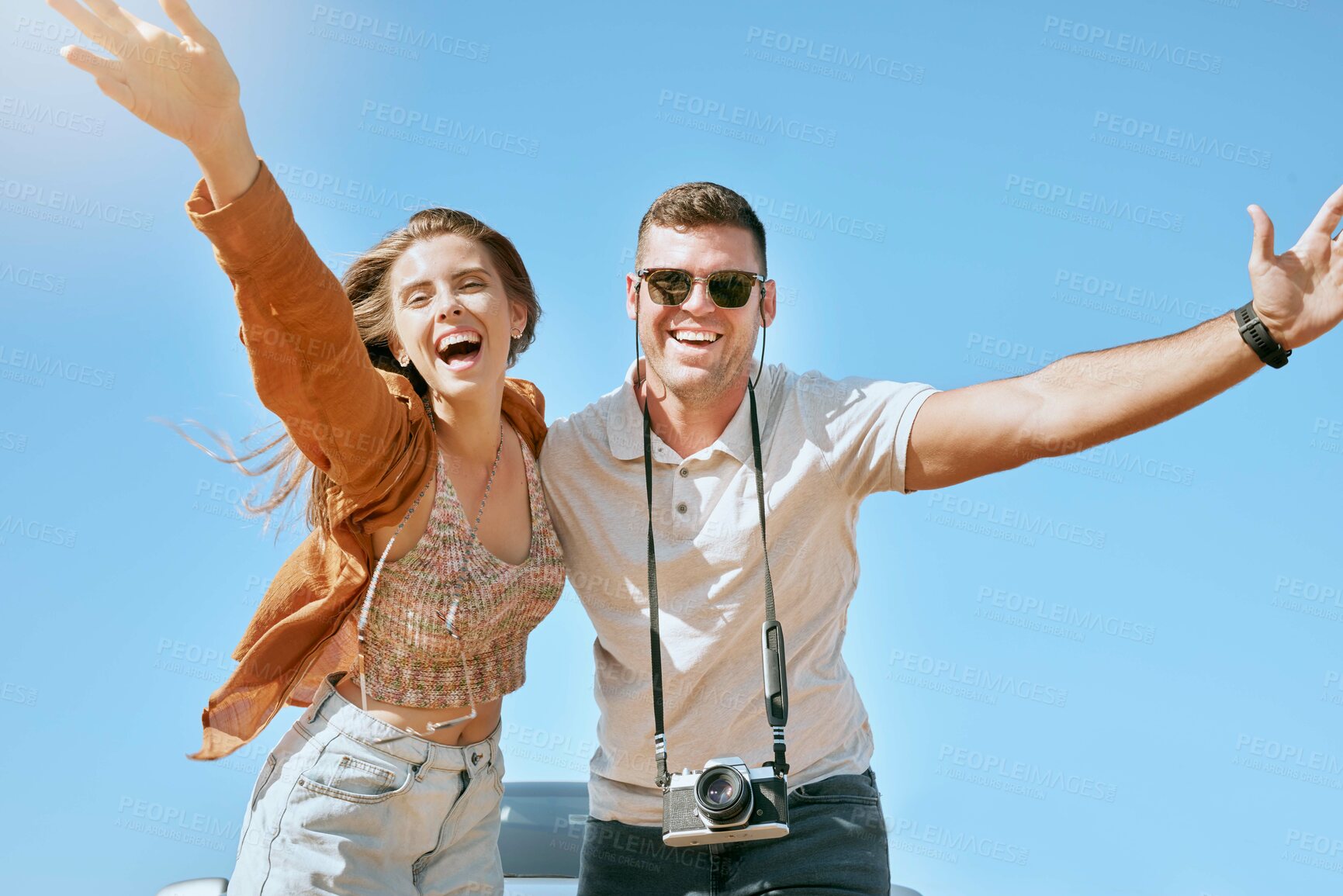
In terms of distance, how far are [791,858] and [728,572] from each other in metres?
0.75

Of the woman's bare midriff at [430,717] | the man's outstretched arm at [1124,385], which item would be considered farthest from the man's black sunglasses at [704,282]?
the woman's bare midriff at [430,717]

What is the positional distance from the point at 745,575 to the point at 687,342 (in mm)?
713

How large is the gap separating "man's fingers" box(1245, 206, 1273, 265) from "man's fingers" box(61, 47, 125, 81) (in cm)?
243

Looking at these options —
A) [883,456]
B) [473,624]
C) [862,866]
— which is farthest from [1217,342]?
[473,624]

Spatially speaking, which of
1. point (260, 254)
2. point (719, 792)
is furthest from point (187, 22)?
point (719, 792)

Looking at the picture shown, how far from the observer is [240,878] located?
273cm

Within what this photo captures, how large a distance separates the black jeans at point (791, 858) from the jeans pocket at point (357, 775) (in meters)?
0.77

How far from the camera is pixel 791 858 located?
305cm

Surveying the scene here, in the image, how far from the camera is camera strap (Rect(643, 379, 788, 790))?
3.00m

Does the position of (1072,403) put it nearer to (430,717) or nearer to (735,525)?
(735,525)

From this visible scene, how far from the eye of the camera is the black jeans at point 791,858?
9.97 feet

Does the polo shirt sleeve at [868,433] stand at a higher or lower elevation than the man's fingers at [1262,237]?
lower

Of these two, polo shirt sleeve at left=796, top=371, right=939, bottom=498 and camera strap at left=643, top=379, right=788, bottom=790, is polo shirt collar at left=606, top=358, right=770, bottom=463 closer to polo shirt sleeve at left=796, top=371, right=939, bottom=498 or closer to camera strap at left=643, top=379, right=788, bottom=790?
camera strap at left=643, top=379, right=788, bottom=790

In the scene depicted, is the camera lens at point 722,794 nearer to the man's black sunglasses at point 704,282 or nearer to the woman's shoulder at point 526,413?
the woman's shoulder at point 526,413
